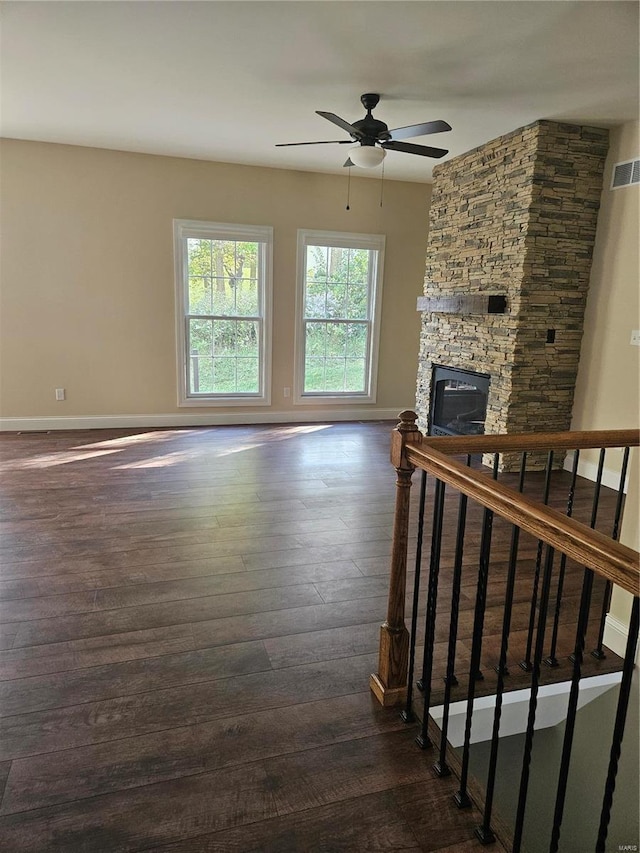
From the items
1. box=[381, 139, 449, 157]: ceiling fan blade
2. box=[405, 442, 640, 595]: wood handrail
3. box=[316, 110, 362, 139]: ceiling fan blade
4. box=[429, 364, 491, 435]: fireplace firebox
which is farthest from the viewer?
box=[429, 364, 491, 435]: fireplace firebox

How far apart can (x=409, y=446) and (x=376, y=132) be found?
9.56 feet

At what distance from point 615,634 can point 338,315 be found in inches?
191

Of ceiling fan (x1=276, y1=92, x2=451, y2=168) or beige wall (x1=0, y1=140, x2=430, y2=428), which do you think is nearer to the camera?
ceiling fan (x1=276, y1=92, x2=451, y2=168)

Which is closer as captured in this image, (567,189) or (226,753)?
(226,753)

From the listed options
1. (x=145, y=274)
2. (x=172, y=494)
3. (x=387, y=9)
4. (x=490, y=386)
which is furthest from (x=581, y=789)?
(x=145, y=274)

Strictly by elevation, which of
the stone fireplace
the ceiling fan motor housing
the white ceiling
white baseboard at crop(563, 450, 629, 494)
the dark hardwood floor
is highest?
the white ceiling

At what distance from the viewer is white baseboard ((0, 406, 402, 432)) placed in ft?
19.0

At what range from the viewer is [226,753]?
5.54ft

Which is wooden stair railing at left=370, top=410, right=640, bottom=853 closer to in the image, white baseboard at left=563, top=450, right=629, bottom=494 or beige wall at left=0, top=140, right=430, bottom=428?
white baseboard at left=563, top=450, right=629, bottom=494

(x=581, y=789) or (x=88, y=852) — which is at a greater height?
(x=88, y=852)

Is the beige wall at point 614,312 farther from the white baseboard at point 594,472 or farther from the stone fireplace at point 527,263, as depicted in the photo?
the white baseboard at point 594,472

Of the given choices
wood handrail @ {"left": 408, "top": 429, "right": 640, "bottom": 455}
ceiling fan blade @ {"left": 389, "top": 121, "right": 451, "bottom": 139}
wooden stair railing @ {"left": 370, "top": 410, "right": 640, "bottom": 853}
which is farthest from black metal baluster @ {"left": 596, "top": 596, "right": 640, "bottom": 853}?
ceiling fan blade @ {"left": 389, "top": 121, "right": 451, "bottom": 139}

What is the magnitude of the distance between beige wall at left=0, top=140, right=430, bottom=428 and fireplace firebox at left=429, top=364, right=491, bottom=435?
1.82m

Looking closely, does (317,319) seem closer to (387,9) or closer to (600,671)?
→ (387,9)
